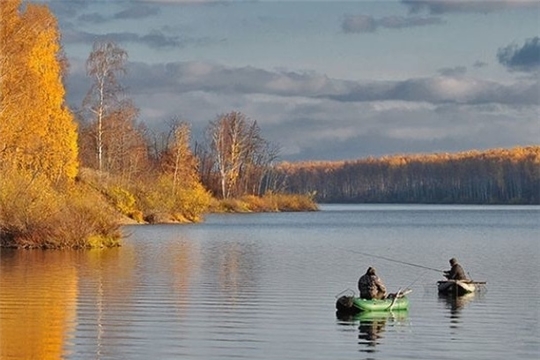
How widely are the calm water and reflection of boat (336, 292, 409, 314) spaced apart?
0.29 meters

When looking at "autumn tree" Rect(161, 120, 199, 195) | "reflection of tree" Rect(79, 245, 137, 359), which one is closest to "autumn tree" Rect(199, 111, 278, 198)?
"autumn tree" Rect(161, 120, 199, 195)

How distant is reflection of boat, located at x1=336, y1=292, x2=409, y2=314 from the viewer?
1067 inches

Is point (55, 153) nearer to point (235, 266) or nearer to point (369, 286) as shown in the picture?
point (235, 266)

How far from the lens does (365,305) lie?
2727 centimetres

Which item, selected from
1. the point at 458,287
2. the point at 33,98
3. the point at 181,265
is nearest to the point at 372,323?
the point at 458,287

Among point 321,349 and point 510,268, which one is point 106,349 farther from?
point 510,268

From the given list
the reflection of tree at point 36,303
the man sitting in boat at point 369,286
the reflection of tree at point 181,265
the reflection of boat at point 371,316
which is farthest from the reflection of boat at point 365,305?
the reflection of tree at point 36,303

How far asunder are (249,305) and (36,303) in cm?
535

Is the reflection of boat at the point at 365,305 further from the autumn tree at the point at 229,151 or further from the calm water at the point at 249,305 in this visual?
the autumn tree at the point at 229,151

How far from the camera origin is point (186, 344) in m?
22.4

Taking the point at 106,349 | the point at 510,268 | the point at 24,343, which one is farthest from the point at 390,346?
the point at 510,268

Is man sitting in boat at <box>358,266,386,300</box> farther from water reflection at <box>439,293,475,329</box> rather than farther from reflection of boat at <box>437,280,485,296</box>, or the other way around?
reflection of boat at <box>437,280,485,296</box>

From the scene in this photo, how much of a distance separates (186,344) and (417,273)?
62.1 feet

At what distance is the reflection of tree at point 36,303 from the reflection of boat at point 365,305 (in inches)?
248
